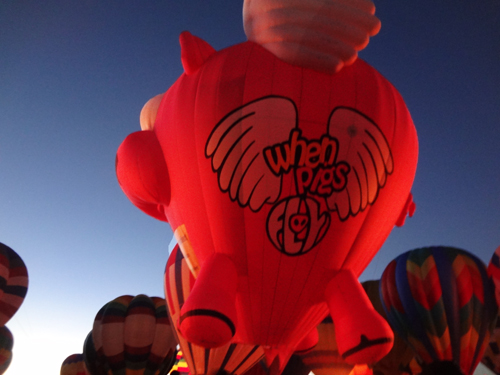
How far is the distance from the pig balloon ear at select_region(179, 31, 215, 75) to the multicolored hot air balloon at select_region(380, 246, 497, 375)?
16.3ft

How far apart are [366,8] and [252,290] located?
96.6 inches

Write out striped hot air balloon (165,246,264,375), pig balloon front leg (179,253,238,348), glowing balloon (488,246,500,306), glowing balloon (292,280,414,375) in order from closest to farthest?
1. pig balloon front leg (179,253,238,348)
2. striped hot air balloon (165,246,264,375)
3. glowing balloon (488,246,500,306)
4. glowing balloon (292,280,414,375)

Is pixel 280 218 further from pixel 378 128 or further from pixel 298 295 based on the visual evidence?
pixel 378 128

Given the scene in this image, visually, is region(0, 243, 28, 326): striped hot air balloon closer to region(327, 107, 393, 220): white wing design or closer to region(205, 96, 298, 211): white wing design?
region(205, 96, 298, 211): white wing design

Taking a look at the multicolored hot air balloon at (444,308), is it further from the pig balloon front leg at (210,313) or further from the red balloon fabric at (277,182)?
the pig balloon front leg at (210,313)

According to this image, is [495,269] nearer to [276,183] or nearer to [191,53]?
[276,183]

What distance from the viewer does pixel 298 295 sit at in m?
3.61

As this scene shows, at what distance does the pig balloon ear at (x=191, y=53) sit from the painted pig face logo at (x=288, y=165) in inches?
29.2

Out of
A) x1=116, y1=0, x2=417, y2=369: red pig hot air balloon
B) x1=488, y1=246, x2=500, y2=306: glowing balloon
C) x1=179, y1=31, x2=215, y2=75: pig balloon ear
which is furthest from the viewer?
x1=488, y1=246, x2=500, y2=306: glowing balloon

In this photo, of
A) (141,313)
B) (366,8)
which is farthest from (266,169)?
(141,313)

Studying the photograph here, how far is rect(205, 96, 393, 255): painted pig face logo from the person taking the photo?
335cm

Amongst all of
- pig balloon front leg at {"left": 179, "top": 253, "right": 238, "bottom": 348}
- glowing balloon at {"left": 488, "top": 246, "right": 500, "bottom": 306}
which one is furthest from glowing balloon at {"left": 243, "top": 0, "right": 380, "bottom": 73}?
glowing balloon at {"left": 488, "top": 246, "right": 500, "bottom": 306}

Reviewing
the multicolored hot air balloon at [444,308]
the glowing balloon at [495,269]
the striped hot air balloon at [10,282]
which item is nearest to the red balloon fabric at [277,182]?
the multicolored hot air balloon at [444,308]

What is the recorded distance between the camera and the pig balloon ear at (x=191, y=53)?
388 centimetres
